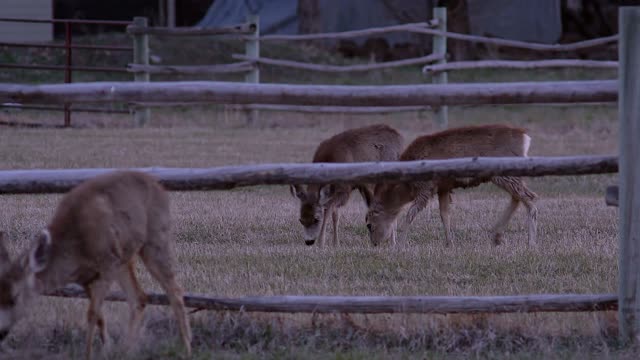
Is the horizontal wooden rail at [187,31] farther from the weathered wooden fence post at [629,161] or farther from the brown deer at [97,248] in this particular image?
the weathered wooden fence post at [629,161]

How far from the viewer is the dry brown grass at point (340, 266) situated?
736 cm

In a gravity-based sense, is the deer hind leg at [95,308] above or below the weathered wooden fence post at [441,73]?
below

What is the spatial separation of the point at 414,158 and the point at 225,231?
2.00m

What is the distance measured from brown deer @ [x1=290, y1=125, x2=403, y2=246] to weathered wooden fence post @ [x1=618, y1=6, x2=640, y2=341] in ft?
15.4

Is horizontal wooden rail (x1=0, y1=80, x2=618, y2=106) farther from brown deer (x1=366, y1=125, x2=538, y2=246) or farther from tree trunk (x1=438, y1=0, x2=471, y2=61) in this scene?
tree trunk (x1=438, y1=0, x2=471, y2=61)

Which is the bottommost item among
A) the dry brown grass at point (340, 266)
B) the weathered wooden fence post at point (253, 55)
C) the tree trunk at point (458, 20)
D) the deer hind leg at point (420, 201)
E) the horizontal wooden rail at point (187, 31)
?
the dry brown grass at point (340, 266)

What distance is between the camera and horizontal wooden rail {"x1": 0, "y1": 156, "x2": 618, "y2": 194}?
722 centimetres

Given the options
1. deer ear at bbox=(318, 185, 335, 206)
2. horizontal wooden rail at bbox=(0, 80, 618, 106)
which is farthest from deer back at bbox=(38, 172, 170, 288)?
deer ear at bbox=(318, 185, 335, 206)

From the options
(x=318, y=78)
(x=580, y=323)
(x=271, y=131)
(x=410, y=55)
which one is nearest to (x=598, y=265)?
(x=580, y=323)

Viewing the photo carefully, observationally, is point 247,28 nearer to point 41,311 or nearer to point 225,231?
point 225,231

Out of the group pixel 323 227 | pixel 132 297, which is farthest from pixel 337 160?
pixel 132 297

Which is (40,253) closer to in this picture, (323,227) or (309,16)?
Answer: (323,227)

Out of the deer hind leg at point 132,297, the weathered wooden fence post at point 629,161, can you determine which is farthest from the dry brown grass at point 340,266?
the weathered wooden fence post at point 629,161

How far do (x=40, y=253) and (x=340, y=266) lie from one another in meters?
3.51
